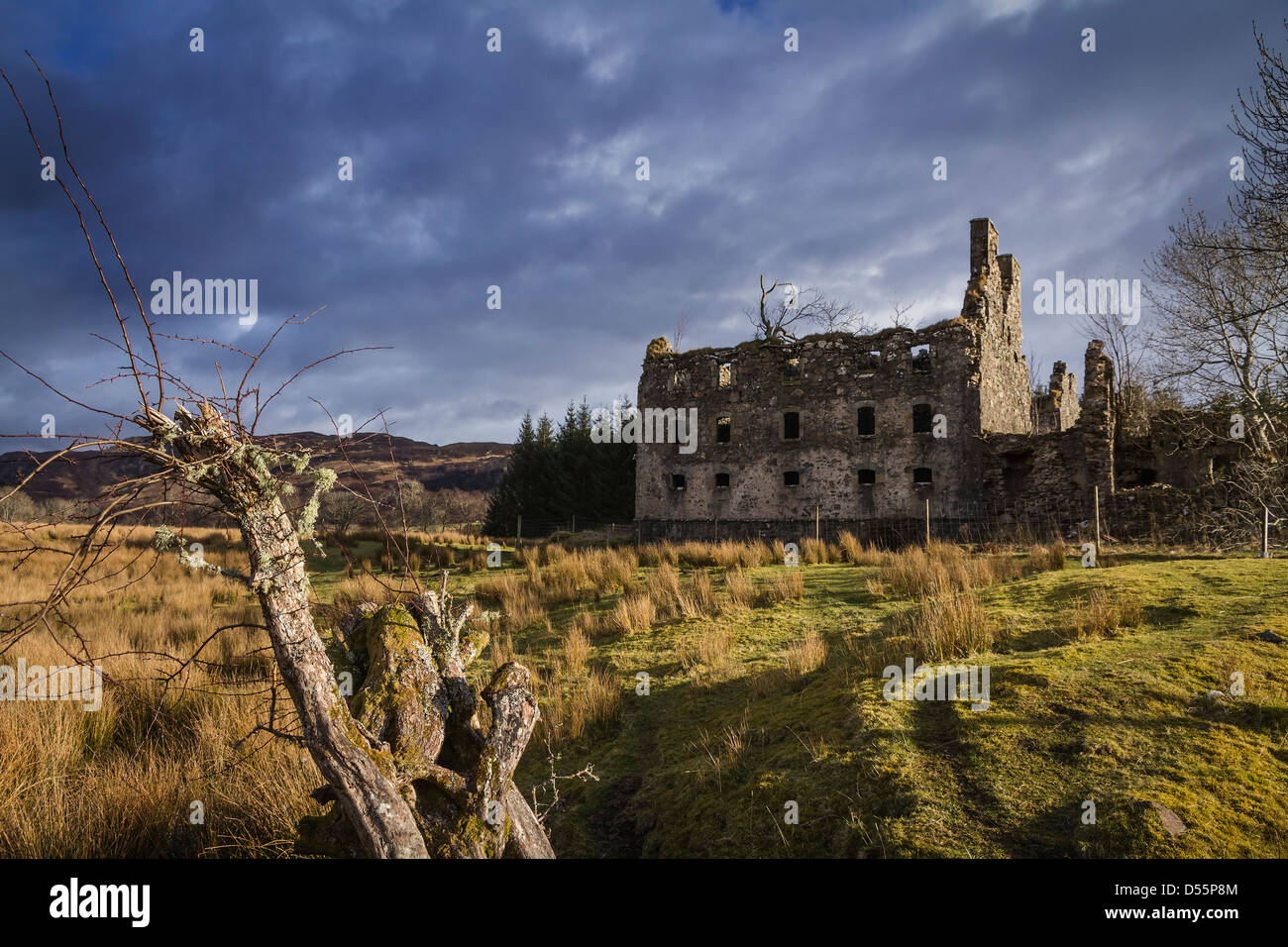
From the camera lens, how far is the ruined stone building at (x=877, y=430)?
2277 cm

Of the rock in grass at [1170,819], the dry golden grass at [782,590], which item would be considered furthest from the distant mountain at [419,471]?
the rock in grass at [1170,819]

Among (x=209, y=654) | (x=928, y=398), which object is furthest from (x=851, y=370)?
(x=209, y=654)

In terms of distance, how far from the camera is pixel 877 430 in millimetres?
25266

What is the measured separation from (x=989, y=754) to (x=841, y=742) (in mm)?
939

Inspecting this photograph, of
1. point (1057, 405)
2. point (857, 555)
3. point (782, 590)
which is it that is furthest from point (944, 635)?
point (1057, 405)

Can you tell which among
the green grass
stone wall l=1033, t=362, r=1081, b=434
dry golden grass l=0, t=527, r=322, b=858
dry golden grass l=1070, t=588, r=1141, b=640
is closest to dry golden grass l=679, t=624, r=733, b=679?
the green grass

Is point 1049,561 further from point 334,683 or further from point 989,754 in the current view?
point 334,683

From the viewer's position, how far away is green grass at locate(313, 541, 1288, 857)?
3.51 m

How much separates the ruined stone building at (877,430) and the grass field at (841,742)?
1453 cm

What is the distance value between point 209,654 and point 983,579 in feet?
35.6

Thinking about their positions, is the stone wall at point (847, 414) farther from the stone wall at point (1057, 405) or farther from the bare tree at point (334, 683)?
the bare tree at point (334, 683)

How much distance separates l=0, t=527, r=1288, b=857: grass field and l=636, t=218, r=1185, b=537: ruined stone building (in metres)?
14.5
